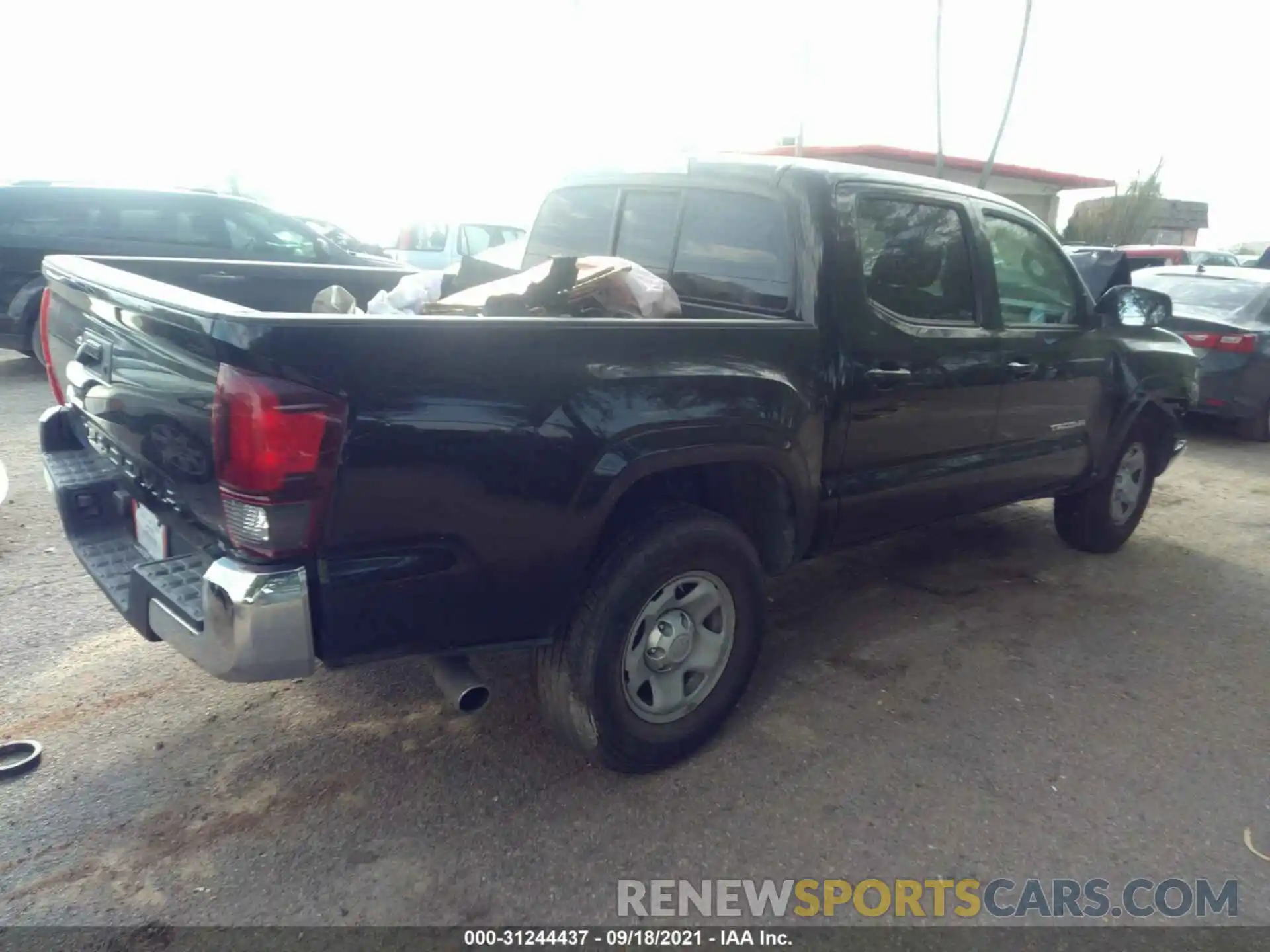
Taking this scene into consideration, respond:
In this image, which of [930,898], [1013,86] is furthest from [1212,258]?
[930,898]

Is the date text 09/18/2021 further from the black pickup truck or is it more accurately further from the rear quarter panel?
the rear quarter panel

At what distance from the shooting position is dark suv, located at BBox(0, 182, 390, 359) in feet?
27.7

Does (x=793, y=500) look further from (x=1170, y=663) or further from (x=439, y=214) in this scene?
(x=439, y=214)

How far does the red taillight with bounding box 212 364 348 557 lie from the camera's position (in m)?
2.11

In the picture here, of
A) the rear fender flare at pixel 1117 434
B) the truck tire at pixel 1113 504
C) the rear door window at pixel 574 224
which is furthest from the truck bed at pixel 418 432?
the truck tire at pixel 1113 504

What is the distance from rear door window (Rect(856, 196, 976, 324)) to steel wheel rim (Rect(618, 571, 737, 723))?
128 centimetres

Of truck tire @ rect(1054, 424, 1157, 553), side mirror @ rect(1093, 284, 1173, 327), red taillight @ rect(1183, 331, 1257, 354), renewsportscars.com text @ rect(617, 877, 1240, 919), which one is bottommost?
renewsportscars.com text @ rect(617, 877, 1240, 919)

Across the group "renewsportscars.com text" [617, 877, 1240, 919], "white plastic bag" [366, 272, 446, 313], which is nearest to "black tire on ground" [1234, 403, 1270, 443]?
"renewsportscars.com text" [617, 877, 1240, 919]

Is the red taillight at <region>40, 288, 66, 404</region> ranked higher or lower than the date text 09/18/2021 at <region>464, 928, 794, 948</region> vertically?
higher

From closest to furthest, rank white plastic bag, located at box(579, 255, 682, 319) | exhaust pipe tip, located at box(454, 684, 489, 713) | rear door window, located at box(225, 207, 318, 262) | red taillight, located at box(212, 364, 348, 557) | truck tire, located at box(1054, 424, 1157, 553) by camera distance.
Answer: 1. red taillight, located at box(212, 364, 348, 557)
2. exhaust pipe tip, located at box(454, 684, 489, 713)
3. white plastic bag, located at box(579, 255, 682, 319)
4. truck tire, located at box(1054, 424, 1157, 553)
5. rear door window, located at box(225, 207, 318, 262)

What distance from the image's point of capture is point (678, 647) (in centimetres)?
304

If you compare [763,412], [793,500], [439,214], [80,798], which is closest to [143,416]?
[80,798]

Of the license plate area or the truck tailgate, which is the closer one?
the truck tailgate

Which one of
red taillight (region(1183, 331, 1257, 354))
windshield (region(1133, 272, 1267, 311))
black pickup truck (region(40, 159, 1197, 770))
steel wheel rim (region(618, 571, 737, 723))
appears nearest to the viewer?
black pickup truck (region(40, 159, 1197, 770))
